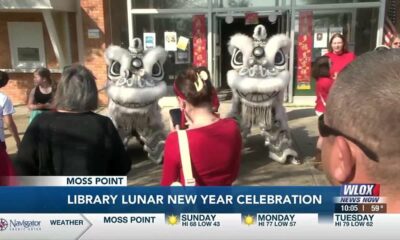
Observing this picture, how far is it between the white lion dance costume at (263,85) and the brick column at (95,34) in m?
4.47

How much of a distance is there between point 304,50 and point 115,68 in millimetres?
5191

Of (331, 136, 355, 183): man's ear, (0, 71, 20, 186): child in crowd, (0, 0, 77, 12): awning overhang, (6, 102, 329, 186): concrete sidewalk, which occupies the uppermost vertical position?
(0, 0, 77, 12): awning overhang

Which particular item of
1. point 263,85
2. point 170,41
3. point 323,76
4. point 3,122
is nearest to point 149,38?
point 170,41

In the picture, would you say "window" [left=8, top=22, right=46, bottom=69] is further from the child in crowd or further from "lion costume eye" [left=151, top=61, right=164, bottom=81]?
the child in crowd

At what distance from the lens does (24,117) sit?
883cm

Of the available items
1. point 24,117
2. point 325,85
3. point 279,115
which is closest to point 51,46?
point 24,117

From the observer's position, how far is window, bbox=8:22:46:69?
9.55 m

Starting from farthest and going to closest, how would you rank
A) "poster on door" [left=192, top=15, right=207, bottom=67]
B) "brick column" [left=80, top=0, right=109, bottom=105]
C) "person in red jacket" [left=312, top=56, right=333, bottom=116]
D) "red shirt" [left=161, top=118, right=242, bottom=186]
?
1. "poster on door" [left=192, top=15, right=207, bottom=67]
2. "brick column" [left=80, top=0, right=109, bottom=105]
3. "person in red jacket" [left=312, top=56, right=333, bottom=116]
4. "red shirt" [left=161, top=118, right=242, bottom=186]

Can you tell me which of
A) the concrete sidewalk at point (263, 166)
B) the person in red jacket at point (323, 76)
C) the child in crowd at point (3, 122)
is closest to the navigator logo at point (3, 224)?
the child in crowd at point (3, 122)

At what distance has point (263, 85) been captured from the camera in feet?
17.3

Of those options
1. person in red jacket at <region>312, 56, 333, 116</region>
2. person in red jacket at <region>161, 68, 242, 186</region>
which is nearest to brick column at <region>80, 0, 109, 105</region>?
person in red jacket at <region>312, 56, 333, 116</region>

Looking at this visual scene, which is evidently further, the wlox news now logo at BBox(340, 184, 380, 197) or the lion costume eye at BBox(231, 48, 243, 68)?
the lion costume eye at BBox(231, 48, 243, 68)

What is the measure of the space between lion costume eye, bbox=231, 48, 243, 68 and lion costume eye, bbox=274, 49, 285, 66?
0.43 metres

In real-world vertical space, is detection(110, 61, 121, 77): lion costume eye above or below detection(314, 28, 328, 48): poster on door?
below
